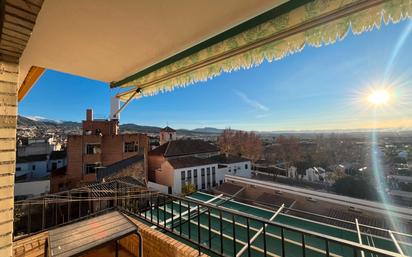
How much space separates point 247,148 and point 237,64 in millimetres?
35910

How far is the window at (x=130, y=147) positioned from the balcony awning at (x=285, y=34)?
16.7m

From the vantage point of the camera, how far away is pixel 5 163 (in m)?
0.88

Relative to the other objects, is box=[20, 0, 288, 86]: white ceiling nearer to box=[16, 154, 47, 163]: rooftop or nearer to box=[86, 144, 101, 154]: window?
box=[86, 144, 101, 154]: window

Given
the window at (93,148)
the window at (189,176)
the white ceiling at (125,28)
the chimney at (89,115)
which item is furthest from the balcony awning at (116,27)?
the window at (189,176)

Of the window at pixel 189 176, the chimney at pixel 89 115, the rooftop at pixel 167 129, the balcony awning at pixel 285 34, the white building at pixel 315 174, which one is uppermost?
the chimney at pixel 89 115

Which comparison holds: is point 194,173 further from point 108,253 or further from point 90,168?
point 108,253

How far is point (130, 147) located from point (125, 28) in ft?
56.2

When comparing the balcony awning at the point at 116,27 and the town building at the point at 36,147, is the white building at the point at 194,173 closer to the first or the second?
the town building at the point at 36,147

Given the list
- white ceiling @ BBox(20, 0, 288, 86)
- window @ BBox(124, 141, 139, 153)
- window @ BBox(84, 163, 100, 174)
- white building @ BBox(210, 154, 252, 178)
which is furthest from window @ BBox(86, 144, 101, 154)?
white ceiling @ BBox(20, 0, 288, 86)

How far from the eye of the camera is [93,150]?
51.2 feet

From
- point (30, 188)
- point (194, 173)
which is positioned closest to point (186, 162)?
point (194, 173)

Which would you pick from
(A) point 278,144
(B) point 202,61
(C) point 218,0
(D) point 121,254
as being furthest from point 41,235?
(A) point 278,144

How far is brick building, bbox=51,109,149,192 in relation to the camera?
14.7 meters

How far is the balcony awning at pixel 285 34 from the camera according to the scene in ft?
2.75
